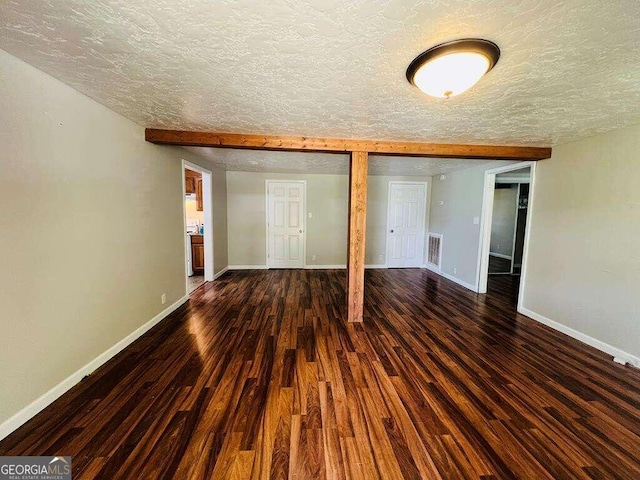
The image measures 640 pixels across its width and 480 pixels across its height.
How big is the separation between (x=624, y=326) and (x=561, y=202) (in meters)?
1.51

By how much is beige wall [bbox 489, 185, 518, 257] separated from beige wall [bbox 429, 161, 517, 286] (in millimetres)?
2396

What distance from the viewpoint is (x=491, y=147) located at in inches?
120

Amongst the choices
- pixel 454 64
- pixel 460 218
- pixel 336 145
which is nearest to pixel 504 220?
pixel 460 218

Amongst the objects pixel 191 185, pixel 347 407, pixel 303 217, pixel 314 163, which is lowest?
pixel 347 407

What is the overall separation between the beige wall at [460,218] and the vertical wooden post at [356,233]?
8.34 feet

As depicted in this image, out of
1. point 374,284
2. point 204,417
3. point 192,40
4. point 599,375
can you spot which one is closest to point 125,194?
point 192,40

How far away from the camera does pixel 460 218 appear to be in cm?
492

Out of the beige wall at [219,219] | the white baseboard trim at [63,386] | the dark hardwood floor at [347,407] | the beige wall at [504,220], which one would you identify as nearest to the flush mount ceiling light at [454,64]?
the dark hardwood floor at [347,407]

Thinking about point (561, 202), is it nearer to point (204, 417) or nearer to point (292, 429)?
point (292, 429)

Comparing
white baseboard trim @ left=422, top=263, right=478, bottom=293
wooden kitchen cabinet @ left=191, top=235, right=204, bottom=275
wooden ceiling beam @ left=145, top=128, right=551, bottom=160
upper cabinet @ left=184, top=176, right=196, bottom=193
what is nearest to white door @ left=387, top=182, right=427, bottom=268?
white baseboard trim @ left=422, top=263, right=478, bottom=293

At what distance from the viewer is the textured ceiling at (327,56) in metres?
1.10

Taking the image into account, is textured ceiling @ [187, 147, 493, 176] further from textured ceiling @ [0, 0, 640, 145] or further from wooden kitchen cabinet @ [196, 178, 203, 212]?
textured ceiling @ [0, 0, 640, 145]

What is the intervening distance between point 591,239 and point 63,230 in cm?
513

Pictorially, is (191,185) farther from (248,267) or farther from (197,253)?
(248,267)
